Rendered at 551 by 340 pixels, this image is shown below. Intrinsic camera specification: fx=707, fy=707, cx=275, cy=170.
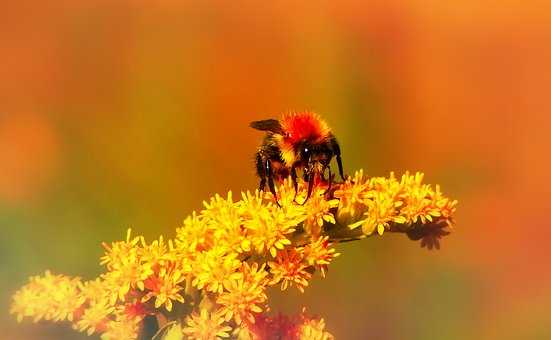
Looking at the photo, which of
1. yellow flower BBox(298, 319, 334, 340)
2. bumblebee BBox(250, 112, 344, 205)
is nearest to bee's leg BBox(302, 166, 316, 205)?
bumblebee BBox(250, 112, 344, 205)

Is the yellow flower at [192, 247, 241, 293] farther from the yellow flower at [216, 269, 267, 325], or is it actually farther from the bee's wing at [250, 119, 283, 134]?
the bee's wing at [250, 119, 283, 134]

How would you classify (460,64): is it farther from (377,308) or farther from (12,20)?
(12,20)

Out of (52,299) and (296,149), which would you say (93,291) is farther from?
(296,149)

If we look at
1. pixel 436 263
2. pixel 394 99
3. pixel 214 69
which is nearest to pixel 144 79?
pixel 214 69

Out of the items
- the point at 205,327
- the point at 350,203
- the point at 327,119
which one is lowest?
the point at 205,327

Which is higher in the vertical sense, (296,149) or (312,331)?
(296,149)

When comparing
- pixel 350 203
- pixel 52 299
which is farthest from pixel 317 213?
pixel 52 299
